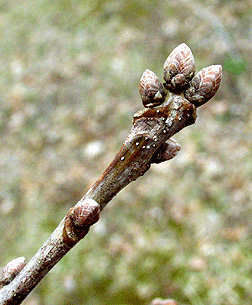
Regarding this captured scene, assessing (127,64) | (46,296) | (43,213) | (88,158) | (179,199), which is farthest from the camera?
(127,64)

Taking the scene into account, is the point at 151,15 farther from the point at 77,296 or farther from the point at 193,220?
the point at 77,296

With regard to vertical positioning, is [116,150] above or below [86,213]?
above

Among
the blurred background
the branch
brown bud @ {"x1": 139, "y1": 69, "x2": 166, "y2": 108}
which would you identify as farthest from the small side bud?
the blurred background

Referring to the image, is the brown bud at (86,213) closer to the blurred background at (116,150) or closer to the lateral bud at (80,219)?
the lateral bud at (80,219)

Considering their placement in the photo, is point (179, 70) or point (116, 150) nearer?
point (179, 70)

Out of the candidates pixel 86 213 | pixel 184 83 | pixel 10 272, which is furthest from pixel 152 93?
pixel 10 272

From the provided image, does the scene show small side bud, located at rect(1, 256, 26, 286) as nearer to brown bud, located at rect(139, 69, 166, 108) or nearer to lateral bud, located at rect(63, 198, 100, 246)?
lateral bud, located at rect(63, 198, 100, 246)

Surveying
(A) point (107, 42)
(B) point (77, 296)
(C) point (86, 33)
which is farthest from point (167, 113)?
(C) point (86, 33)

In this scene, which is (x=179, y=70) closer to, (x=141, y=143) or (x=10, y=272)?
(x=141, y=143)
